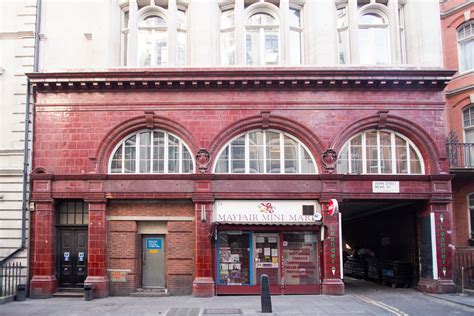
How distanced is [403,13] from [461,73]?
12.9 ft

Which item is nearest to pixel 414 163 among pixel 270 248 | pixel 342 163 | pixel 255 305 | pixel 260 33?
pixel 342 163

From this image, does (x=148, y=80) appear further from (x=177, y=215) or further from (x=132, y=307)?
(x=132, y=307)

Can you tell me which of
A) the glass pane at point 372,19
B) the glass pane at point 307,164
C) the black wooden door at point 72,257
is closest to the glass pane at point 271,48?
the glass pane at point 372,19

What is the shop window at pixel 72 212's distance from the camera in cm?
1799

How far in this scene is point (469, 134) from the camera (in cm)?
2023

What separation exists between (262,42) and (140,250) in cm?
909

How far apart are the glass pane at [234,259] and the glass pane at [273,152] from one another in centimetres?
259

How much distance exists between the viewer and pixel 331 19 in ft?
60.2

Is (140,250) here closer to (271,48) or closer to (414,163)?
(271,48)

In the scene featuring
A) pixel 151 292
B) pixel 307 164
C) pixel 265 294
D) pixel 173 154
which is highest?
pixel 173 154

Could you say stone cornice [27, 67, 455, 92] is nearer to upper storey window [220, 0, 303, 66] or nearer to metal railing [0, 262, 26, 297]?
upper storey window [220, 0, 303, 66]

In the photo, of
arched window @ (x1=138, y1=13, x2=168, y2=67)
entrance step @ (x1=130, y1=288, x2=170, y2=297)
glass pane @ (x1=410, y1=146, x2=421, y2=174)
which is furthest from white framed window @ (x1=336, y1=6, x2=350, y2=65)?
entrance step @ (x1=130, y1=288, x2=170, y2=297)

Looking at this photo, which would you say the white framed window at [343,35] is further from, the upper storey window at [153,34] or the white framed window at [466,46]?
the upper storey window at [153,34]

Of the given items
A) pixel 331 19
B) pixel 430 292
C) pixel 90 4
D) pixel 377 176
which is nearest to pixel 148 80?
pixel 90 4
